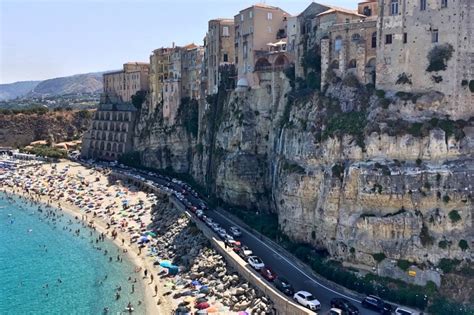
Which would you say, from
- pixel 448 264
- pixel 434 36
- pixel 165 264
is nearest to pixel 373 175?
pixel 448 264

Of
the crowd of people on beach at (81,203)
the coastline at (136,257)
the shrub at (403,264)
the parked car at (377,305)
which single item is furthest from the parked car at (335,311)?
the crowd of people on beach at (81,203)

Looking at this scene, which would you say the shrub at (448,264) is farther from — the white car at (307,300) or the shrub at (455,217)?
the white car at (307,300)

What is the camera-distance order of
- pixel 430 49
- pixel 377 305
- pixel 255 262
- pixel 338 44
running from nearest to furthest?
pixel 377 305, pixel 430 49, pixel 255 262, pixel 338 44

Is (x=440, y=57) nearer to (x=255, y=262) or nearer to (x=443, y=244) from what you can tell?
(x=443, y=244)

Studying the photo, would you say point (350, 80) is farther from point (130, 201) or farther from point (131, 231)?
point (130, 201)

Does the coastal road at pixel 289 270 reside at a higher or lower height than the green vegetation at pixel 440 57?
lower

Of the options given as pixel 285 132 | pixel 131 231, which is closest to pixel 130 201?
pixel 131 231
